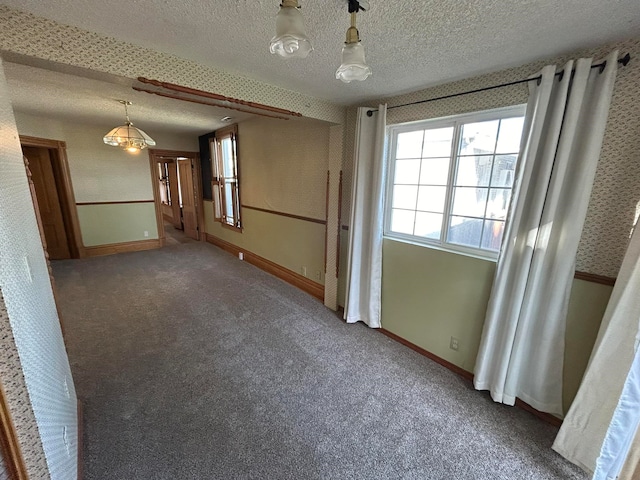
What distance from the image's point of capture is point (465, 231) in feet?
7.03

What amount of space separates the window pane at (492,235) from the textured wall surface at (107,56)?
6.66ft

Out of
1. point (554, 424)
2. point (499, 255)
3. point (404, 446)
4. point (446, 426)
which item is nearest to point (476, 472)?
point (446, 426)

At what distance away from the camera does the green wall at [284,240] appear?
3488mm

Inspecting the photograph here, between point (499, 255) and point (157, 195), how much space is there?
596 centimetres

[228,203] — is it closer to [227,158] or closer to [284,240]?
[227,158]

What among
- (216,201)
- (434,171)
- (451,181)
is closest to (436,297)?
(451,181)

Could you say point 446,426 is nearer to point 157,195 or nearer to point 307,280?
point 307,280

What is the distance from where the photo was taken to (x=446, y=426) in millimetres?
1717

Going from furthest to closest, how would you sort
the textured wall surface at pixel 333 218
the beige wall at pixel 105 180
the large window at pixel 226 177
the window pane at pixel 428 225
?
the large window at pixel 226 177
the beige wall at pixel 105 180
the textured wall surface at pixel 333 218
the window pane at pixel 428 225

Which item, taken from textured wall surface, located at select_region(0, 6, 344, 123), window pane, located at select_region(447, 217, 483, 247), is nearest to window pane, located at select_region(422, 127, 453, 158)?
window pane, located at select_region(447, 217, 483, 247)

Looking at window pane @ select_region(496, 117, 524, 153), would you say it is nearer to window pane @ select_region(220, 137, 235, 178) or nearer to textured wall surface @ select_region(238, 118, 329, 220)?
textured wall surface @ select_region(238, 118, 329, 220)

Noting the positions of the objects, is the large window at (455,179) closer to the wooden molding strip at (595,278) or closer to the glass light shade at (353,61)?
the wooden molding strip at (595,278)

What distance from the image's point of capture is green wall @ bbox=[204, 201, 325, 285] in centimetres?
349

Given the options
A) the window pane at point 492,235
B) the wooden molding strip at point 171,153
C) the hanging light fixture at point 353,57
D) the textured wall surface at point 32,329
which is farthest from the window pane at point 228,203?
the hanging light fixture at point 353,57
